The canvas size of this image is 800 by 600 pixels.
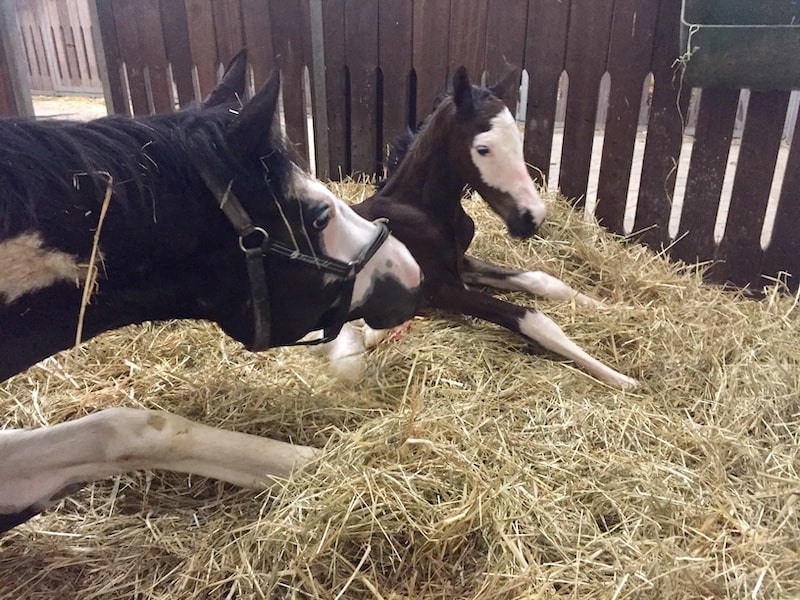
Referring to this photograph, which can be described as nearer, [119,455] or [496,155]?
[119,455]

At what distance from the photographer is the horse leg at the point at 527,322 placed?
215cm

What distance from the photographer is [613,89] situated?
3.37 metres

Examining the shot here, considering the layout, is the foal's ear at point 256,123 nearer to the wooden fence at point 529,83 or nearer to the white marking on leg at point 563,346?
the white marking on leg at point 563,346

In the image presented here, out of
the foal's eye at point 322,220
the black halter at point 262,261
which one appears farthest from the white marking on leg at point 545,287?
the foal's eye at point 322,220

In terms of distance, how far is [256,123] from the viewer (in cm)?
127

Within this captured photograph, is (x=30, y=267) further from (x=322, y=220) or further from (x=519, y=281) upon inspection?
(x=519, y=281)

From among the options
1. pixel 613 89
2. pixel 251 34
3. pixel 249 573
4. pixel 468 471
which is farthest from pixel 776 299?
pixel 251 34

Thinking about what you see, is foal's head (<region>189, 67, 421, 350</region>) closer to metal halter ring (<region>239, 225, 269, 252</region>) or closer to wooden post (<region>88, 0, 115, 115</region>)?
metal halter ring (<region>239, 225, 269, 252</region>)

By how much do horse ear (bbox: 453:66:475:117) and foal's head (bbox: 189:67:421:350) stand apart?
107 centimetres

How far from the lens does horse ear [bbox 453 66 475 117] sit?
7.88 ft

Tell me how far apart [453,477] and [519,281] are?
1573mm

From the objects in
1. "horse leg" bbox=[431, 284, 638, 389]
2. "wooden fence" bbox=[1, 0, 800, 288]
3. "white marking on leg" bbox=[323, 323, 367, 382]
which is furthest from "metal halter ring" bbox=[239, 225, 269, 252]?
"wooden fence" bbox=[1, 0, 800, 288]

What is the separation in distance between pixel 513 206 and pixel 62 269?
1782 millimetres

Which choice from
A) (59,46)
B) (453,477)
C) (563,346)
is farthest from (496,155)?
(59,46)
